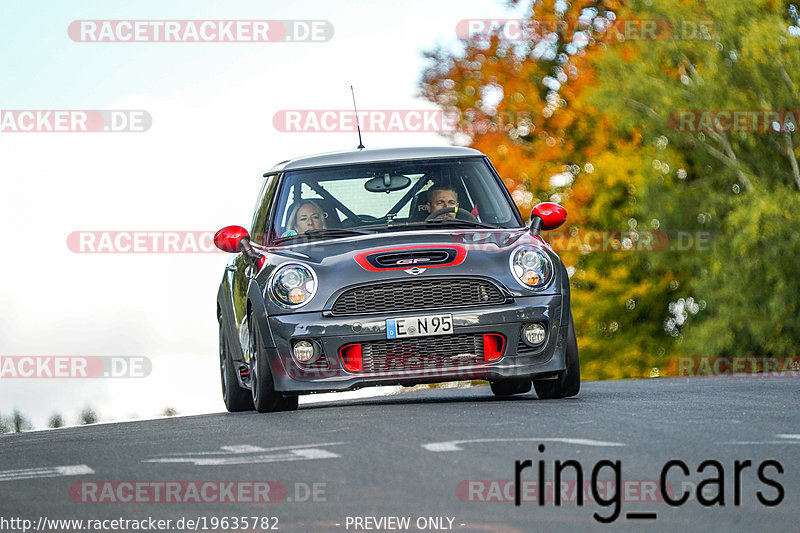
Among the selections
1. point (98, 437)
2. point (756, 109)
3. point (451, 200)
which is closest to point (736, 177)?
point (756, 109)

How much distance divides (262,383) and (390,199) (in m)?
1.84

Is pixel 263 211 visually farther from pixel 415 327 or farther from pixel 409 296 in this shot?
pixel 415 327

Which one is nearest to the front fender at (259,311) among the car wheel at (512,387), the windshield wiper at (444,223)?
the windshield wiper at (444,223)

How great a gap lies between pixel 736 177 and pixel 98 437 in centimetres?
2564

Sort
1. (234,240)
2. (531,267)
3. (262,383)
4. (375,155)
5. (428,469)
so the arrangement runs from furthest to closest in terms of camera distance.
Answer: (375,155) → (234,240) → (262,383) → (531,267) → (428,469)

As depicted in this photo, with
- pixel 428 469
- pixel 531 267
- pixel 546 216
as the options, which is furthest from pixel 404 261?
pixel 428 469

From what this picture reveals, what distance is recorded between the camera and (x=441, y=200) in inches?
485

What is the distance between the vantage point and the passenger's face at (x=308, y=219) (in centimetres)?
1208

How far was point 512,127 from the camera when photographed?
38.6 m

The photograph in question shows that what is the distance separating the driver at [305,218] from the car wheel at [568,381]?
202 centimetres

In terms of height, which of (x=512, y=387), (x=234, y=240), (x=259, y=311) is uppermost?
(x=234, y=240)

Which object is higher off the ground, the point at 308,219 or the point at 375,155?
the point at 375,155

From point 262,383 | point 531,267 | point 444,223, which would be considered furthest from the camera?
point 444,223

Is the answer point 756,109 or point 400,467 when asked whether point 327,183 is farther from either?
point 756,109
